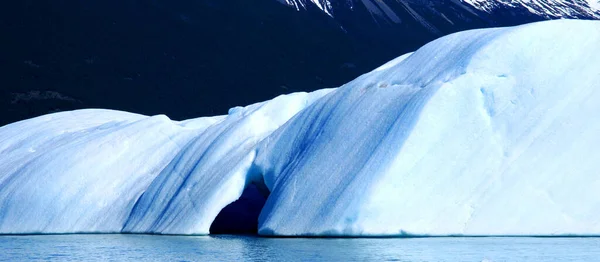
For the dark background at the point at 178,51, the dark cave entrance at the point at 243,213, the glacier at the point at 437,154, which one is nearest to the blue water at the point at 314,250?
the glacier at the point at 437,154

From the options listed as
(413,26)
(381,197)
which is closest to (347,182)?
(381,197)

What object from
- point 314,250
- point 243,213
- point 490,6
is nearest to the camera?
point 314,250

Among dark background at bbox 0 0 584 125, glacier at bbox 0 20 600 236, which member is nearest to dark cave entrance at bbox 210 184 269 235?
glacier at bbox 0 20 600 236

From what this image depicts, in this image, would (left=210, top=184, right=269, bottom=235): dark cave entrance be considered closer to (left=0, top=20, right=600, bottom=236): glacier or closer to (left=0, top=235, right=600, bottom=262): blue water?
(left=0, top=20, right=600, bottom=236): glacier

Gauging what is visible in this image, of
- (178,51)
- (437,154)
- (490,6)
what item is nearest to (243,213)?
(437,154)

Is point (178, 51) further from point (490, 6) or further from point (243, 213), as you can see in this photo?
point (243, 213)

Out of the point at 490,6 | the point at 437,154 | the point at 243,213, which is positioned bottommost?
the point at 243,213
